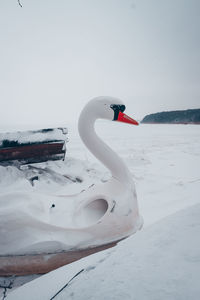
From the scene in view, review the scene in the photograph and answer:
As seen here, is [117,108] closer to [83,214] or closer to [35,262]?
[83,214]

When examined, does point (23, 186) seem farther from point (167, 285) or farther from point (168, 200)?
point (167, 285)

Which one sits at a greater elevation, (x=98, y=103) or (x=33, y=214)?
(x=98, y=103)

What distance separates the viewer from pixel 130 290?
0.55m

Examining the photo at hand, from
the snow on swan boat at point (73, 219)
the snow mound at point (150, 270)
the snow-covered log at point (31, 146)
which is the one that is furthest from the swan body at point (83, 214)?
the snow-covered log at point (31, 146)

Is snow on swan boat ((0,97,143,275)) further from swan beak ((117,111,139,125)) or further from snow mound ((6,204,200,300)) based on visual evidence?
snow mound ((6,204,200,300))

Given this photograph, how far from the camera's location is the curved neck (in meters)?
2.01

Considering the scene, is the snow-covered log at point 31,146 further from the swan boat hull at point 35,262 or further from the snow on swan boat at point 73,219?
the swan boat hull at point 35,262

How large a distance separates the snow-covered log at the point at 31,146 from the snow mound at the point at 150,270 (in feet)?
11.1

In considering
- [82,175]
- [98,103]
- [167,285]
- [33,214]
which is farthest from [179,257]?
[82,175]

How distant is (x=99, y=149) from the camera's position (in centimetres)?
206

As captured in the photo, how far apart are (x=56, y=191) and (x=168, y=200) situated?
6.24 feet

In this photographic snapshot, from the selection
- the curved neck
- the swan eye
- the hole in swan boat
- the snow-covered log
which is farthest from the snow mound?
the snow-covered log

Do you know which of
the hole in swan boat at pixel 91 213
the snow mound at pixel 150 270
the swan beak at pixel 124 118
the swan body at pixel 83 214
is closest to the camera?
the snow mound at pixel 150 270

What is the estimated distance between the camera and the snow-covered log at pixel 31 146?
387 cm
